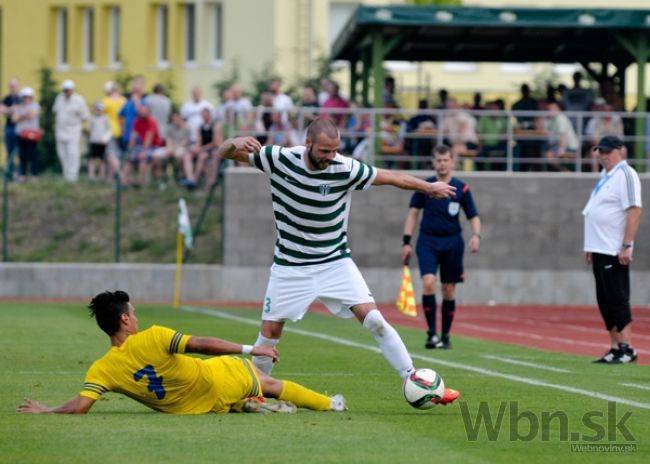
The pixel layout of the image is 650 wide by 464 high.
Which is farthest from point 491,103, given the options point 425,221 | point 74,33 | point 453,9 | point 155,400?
point 74,33

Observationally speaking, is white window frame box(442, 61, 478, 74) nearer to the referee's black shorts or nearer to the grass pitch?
the grass pitch

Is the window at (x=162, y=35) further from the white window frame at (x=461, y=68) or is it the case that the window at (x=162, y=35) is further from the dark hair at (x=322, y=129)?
the dark hair at (x=322, y=129)

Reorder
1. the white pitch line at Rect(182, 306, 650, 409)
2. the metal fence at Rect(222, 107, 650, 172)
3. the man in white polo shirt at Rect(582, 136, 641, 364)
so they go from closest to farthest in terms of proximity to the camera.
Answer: the white pitch line at Rect(182, 306, 650, 409), the man in white polo shirt at Rect(582, 136, 641, 364), the metal fence at Rect(222, 107, 650, 172)

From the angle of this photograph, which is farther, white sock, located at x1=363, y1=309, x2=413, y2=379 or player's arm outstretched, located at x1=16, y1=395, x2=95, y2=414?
white sock, located at x1=363, y1=309, x2=413, y2=379

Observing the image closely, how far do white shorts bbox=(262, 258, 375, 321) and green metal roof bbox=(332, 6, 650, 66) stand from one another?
20.5 meters

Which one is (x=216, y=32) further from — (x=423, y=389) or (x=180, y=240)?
(x=423, y=389)

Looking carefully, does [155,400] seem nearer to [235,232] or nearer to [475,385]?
[475,385]

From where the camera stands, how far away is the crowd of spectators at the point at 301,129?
31375mm

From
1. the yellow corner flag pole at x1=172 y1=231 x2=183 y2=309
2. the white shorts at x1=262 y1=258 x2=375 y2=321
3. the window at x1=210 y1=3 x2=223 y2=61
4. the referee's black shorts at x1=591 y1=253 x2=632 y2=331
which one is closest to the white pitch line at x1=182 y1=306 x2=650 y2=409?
the referee's black shorts at x1=591 y1=253 x2=632 y2=331

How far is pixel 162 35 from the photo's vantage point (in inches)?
2251

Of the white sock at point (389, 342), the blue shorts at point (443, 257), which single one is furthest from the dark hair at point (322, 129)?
the blue shorts at point (443, 257)

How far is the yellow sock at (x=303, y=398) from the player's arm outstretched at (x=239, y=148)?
162cm

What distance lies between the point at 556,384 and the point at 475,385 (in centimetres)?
69

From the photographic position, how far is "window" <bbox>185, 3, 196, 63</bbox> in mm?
56594
